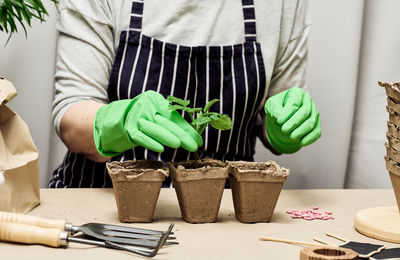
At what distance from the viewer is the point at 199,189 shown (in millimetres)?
904

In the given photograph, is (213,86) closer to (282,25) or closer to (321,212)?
(282,25)

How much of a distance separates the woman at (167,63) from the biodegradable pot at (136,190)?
1.14 ft

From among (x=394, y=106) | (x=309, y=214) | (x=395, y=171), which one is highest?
(x=394, y=106)

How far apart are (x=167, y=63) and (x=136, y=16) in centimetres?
14

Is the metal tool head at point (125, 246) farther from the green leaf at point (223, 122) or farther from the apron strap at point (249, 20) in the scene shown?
the apron strap at point (249, 20)

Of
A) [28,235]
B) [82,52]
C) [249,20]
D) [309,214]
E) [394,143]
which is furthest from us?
[249,20]

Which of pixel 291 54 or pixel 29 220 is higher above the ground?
pixel 291 54

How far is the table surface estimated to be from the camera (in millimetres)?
754

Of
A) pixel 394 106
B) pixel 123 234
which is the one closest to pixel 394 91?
pixel 394 106

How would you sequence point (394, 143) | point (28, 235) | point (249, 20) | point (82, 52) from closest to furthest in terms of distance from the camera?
1. point (28, 235)
2. point (394, 143)
3. point (82, 52)
4. point (249, 20)

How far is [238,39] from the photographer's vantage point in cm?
141

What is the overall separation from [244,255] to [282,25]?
0.85 metres

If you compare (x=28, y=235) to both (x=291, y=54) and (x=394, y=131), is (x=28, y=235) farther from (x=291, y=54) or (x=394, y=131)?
(x=291, y=54)

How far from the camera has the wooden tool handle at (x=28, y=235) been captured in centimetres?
76
